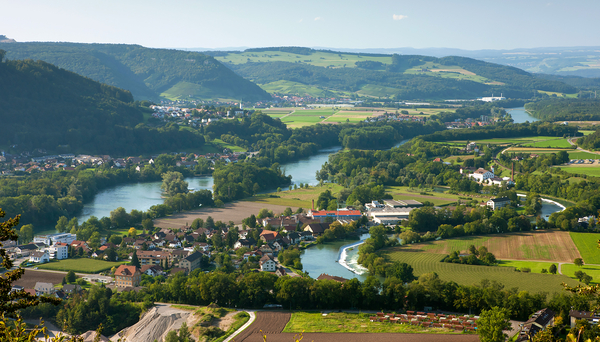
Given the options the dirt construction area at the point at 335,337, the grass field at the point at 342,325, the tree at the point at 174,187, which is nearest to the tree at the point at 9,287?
the dirt construction area at the point at 335,337

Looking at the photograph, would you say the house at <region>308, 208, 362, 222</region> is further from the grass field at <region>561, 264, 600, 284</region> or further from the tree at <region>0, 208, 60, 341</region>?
the tree at <region>0, 208, 60, 341</region>

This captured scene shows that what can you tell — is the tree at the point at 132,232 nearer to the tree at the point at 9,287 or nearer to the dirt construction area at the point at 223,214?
the dirt construction area at the point at 223,214

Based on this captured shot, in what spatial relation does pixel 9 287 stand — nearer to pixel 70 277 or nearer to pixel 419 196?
pixel 70 277

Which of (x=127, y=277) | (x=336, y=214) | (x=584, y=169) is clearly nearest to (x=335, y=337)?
(x=127, y=277)

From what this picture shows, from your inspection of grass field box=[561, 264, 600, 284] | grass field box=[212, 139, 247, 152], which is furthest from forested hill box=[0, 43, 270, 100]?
grass field box=[561, 264, 600, 284]

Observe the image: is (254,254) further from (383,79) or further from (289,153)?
(383,79)

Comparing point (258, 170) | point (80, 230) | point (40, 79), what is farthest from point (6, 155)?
point (80, 230)
